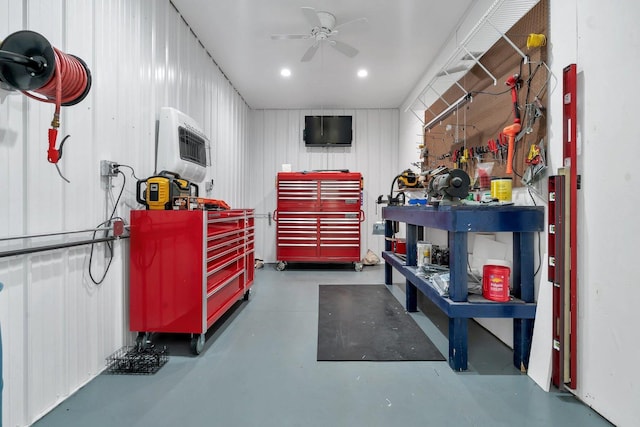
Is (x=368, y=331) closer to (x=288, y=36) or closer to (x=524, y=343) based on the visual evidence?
(x=524, y=343)

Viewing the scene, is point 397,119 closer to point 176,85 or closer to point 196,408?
point 176,85

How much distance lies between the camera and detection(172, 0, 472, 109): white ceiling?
262cm

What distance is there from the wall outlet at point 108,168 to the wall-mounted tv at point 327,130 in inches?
141

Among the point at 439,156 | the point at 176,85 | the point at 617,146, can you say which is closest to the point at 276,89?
the point at 176,85

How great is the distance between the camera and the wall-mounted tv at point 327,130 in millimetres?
5043

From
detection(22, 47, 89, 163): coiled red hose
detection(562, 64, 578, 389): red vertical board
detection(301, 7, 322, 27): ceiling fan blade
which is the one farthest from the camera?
detection(301, 7, 322, 27): ceiling fan blade

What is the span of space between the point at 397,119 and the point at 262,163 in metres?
2.62

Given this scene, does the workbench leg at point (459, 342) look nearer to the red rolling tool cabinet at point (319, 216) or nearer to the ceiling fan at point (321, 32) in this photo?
the ceiling fan at point (321, 32)

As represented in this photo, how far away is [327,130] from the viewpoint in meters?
5.05

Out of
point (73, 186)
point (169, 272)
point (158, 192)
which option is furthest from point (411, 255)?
point (73, 186)

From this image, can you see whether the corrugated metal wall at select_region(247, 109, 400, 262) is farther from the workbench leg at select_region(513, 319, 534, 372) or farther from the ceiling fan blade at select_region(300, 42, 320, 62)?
the workbench leg at select_region(513, 319, 534, 372)

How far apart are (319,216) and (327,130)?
65.1 inches

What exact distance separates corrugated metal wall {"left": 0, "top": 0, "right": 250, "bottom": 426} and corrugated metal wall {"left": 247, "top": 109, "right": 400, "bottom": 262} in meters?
2.75

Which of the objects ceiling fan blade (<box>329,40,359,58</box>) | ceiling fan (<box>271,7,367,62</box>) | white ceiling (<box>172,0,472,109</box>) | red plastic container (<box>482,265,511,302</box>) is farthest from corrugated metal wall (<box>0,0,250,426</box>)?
red plastic container (<box>482,265,511,302</box>)
